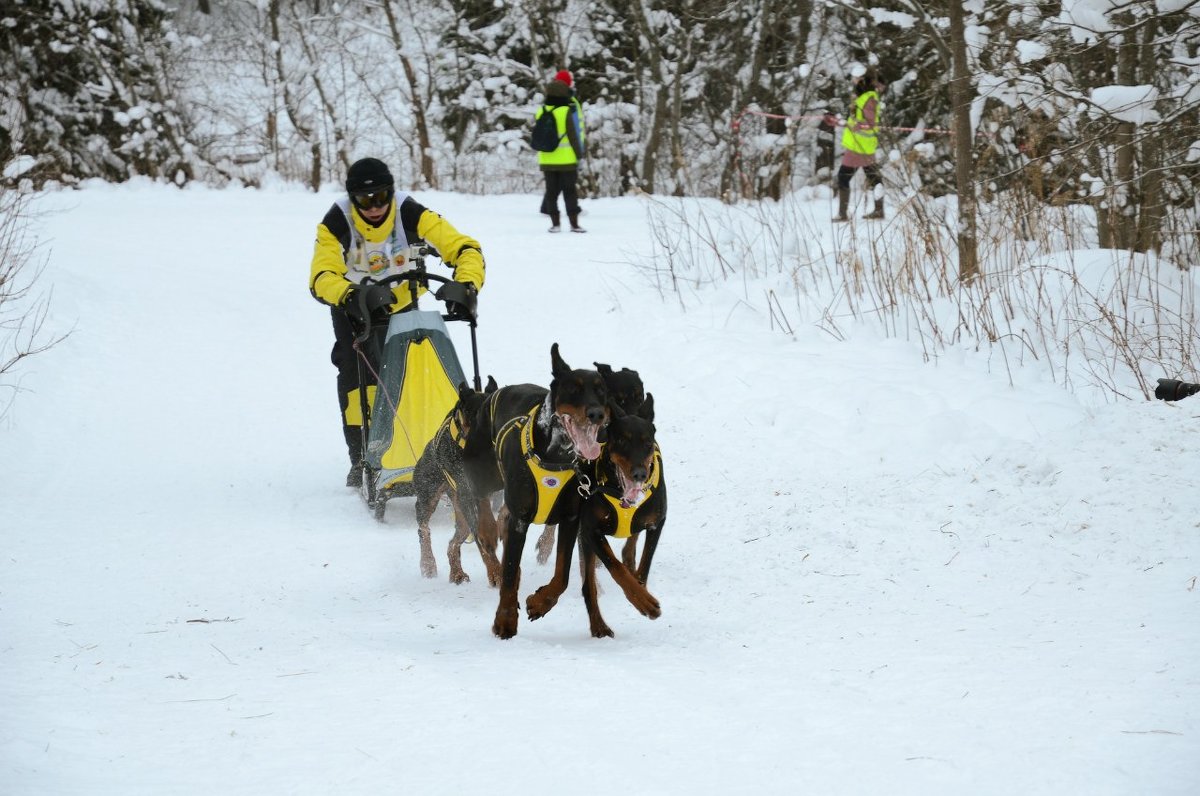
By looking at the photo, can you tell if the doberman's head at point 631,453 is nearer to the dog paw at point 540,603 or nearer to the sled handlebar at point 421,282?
the dog paw at point 540,603

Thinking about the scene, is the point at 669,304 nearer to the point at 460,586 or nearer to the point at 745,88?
the point at 460,586

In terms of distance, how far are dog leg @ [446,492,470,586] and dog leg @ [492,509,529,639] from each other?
2.98ft

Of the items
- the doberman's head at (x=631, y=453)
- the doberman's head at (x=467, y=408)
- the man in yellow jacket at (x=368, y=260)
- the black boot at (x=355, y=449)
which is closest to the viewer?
the doberman's head at (x=631, y=453)

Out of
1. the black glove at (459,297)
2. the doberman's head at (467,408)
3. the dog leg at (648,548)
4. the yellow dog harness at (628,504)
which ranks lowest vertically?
the dog leg at (648,548)

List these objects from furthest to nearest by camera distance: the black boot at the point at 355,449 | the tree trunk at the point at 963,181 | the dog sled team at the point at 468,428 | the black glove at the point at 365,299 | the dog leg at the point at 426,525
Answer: the tree trunk at the point at 963,181
the black boot at the point at 355,449
the black glove at the point at 365,299
the dog leg at the point at 426,525
the dog sled team at the point at 468,428

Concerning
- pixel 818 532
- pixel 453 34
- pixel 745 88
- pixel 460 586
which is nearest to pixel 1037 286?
pixel 818 532

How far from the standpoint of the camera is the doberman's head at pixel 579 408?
381 centimetres

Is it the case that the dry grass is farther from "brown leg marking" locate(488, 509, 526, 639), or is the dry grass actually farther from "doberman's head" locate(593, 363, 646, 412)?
"brown leg marking" locate(488, 509, 526, 639)

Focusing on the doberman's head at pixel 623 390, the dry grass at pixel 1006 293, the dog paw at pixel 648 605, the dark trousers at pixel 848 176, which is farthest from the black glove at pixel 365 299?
the dark trousers at pixel 848 176

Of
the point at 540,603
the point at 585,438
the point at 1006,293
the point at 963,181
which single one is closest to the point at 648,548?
the point at 540,603

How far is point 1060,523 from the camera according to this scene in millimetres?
4617

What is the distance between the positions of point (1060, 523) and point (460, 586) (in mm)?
2615

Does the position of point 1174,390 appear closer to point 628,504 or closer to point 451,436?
point 628,504

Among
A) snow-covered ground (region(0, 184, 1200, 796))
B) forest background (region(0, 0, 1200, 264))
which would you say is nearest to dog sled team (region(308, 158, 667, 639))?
snow-covered ground (region(0, 184, 1200, 796))
